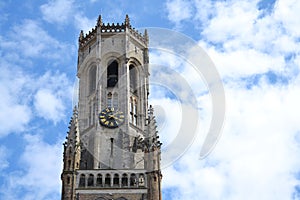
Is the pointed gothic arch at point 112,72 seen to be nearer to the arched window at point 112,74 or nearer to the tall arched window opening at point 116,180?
the arched window at point 112,74

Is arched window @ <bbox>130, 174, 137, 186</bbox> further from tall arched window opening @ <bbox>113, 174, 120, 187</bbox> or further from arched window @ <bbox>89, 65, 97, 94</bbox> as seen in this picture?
arched window @ <bbox>89, 65, 97, 94</bbox>

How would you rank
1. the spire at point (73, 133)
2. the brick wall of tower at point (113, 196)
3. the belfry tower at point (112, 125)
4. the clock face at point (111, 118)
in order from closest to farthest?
1. the brick wall of tower at point (113, 196)
2. the belfry tower at point (112, 125)
3. the spire at point (73, 133)
4. the clock face at point (111, 118)

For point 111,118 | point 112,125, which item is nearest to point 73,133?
point 112,125

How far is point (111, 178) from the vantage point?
44.7 meters

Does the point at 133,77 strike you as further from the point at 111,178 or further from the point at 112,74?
the point at 111,178

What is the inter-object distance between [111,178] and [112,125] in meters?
7.53

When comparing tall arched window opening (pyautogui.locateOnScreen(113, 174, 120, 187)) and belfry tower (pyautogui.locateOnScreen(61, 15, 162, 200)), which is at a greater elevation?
belfry tower (pyautogui.locateOnScreen(61, 15, 162, 200))

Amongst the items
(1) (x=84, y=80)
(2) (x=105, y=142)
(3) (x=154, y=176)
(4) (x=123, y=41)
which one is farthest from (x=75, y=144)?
(4) (x=123, y=41)

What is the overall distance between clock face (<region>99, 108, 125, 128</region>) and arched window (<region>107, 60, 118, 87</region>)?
3.77 m

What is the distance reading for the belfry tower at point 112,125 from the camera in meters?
44.4

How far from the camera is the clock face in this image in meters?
51.4

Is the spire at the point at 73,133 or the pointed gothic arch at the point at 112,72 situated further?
the pointed gothic arch at the point at 112,72

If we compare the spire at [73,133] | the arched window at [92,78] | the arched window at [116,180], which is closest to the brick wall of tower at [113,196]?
the arched window at [116,180]

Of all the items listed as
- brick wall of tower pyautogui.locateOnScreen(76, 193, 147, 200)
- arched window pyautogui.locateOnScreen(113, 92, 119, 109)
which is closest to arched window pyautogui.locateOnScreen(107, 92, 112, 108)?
arched window pyautogui.locateOnScreen(113, 92, 119, 109)
